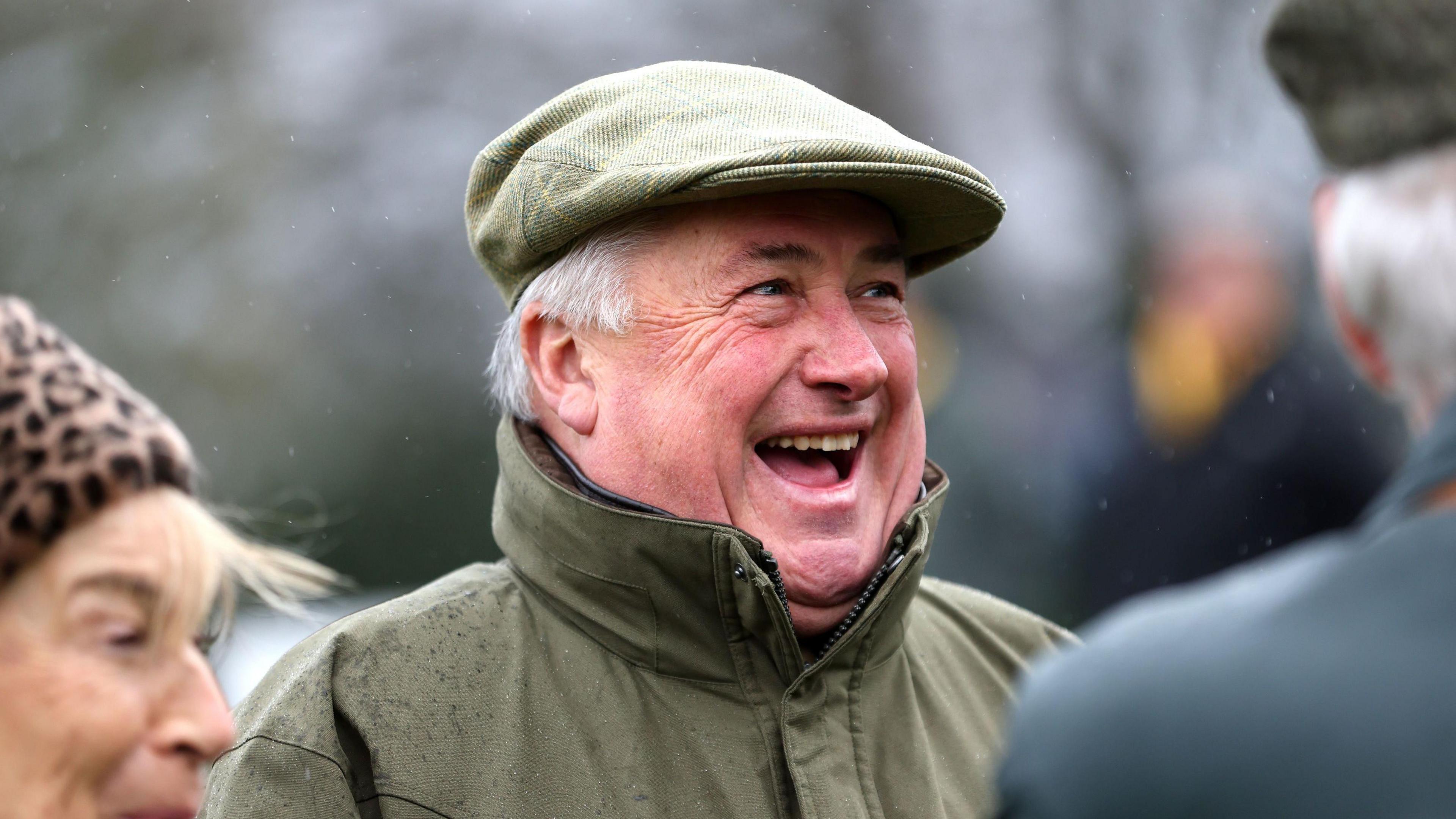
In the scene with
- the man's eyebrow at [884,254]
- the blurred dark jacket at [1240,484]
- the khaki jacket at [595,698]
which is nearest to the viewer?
the khaki jacket at [595,698]

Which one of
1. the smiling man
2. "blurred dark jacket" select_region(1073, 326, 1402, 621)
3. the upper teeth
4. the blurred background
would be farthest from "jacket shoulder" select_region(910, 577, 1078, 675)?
the blurred background

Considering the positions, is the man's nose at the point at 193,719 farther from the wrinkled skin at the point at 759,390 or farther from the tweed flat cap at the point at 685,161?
the tweed flat cap at the point at 685,161

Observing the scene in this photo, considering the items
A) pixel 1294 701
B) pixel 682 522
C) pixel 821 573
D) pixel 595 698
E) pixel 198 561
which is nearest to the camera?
pixel 1294 701

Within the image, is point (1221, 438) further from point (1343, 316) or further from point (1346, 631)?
point (1346, 631)

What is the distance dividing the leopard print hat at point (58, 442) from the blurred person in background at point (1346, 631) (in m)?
0.94

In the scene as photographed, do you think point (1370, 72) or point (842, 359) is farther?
point (842, 359)

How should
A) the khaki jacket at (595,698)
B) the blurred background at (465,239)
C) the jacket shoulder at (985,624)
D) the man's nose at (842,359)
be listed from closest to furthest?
the khaki jacket at (595,698) < the man's nose at (842,359) < the jacket shoulder at (985,624) < the blurred background at (465,239)

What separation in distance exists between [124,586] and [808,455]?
4.70 feet

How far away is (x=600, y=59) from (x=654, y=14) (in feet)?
1.33

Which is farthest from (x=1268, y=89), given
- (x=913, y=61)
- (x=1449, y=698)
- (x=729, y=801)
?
(x=1449, y=698)

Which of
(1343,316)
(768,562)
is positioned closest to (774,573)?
(768,562)

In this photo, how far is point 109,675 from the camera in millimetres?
1467

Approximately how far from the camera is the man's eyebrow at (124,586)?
1440 mm

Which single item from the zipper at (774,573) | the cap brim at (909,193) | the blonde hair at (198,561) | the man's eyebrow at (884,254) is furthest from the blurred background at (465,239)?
the blonde hair at (198,561)
